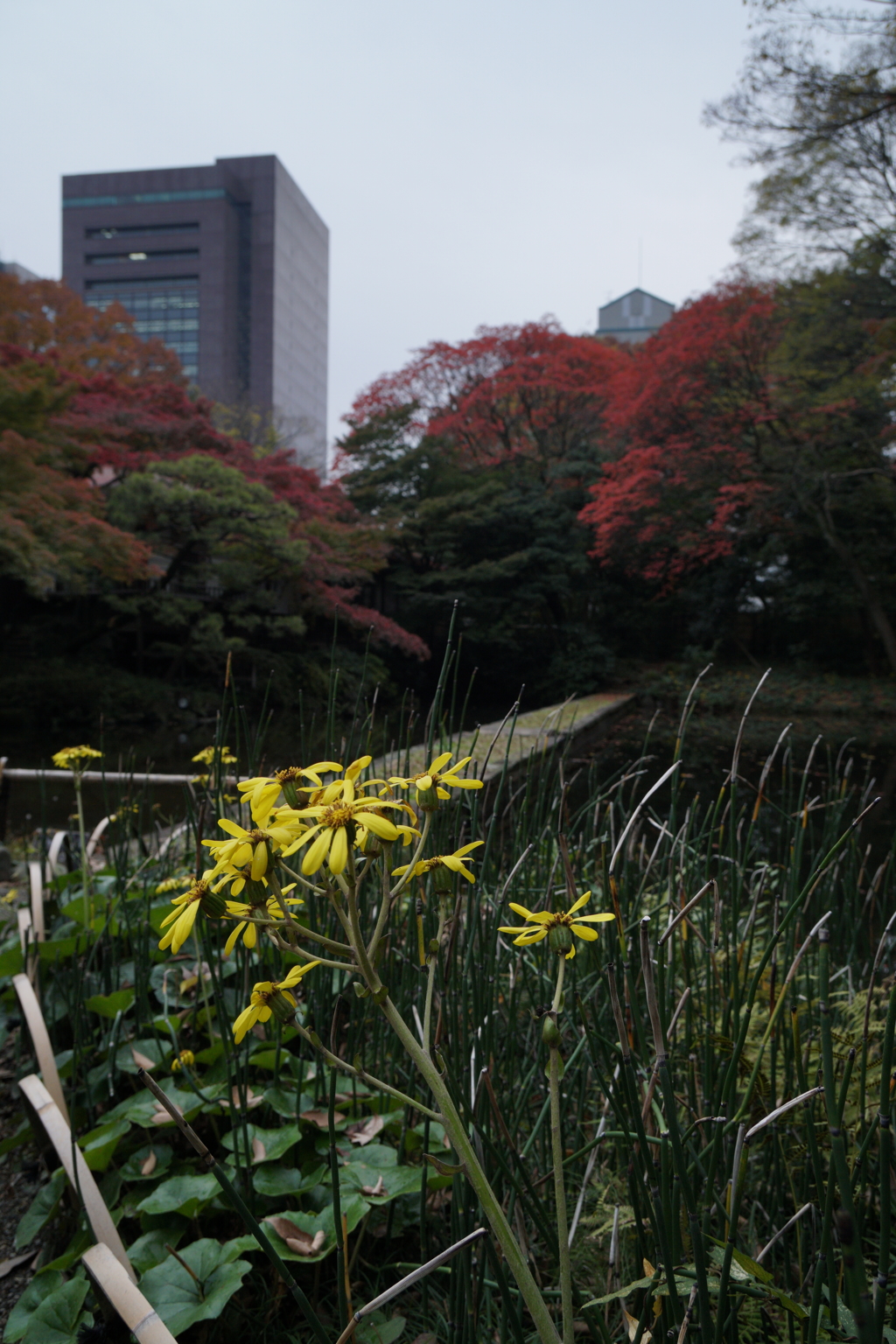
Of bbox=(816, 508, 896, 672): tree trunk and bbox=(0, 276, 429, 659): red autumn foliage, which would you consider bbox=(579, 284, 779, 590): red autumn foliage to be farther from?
bbox=(0, 276, 429, 659): red autumn foliage

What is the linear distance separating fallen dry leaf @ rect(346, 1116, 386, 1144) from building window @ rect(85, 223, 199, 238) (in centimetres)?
3563

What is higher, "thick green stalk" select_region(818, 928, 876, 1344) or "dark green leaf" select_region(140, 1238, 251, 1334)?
"thick green stalk" select_region(818, 928, 876, 1344)

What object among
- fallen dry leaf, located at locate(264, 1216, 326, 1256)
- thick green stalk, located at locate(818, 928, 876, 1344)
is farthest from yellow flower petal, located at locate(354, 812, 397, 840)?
fallen dry leaf, located at locate(264, 1216, 326, 1256)

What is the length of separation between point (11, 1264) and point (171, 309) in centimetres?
3492

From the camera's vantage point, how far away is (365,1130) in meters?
0.93

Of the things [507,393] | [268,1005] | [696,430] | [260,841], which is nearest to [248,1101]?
[268,1005]

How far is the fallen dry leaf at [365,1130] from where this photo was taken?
91cm

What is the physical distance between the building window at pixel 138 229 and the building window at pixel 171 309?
174 centimetres

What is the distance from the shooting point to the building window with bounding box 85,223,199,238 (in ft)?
99.3

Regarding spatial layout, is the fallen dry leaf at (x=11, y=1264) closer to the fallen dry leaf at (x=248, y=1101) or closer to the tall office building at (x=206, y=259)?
the fallen dry leaf at (x=248, y=1101)

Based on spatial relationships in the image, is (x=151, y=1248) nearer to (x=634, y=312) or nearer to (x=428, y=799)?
(x=428, y=799)

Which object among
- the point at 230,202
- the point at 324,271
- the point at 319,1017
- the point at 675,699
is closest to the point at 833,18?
the point at 675,699

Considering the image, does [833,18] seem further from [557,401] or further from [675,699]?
[675,699]

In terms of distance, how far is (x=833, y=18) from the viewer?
5.93m
